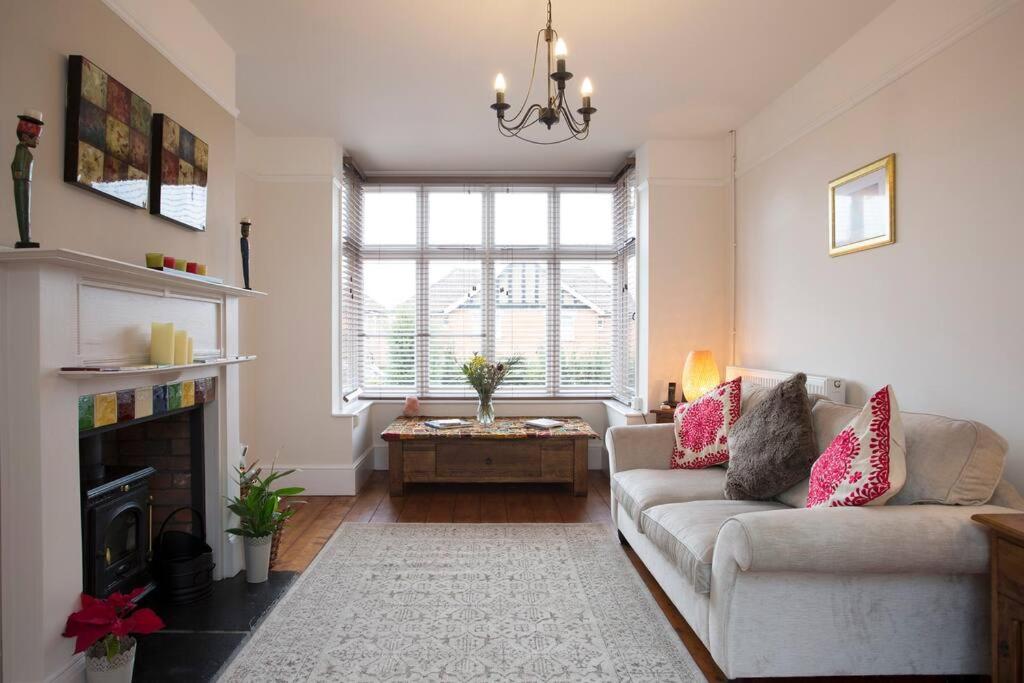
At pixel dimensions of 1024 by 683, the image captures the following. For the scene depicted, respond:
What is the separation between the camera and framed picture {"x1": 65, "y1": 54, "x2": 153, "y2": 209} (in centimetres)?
193

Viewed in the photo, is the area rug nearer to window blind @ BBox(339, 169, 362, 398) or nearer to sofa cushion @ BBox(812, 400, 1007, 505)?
sofa cushion @ BBox(812, 400, 1007, 505)

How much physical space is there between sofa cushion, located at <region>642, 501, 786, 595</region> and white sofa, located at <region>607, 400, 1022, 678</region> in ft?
0.03

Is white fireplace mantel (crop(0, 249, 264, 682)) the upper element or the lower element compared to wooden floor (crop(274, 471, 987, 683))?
upper

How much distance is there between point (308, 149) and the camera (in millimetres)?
4508

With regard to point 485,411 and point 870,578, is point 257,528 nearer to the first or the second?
point 485,411

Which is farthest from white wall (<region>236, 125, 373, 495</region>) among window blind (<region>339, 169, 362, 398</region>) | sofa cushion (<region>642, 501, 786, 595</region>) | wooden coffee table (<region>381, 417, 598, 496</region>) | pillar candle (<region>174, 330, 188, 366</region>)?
sofa cushion (<region>642, 501, 786, 595</region>)

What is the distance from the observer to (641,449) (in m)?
3.37

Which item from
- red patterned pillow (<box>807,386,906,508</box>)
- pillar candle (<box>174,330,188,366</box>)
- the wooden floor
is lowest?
the wooden floor

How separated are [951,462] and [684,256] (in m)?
2.80

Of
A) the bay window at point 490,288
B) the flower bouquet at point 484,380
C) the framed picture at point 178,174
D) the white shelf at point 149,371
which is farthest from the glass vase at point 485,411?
the framed picture at point 178,174

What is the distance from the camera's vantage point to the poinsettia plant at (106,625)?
5.90 feet

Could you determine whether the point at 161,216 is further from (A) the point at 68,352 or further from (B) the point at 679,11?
(B) the point at 679,11

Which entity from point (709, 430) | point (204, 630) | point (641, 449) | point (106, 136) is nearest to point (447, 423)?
point (641, 449)

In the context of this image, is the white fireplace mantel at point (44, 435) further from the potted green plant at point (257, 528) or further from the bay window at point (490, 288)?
the bay window at point (490, 288)
